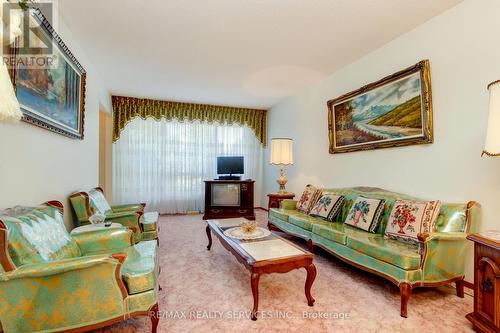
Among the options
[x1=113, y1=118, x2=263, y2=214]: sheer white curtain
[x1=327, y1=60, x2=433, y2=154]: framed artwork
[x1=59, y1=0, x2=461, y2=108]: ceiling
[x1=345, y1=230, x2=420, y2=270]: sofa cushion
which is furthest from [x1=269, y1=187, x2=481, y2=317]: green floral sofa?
[x1=113, y1=118, x2=263, y2=214]: sheer white curtain

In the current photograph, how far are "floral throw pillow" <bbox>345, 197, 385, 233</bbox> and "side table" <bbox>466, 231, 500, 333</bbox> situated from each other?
36.7 inches

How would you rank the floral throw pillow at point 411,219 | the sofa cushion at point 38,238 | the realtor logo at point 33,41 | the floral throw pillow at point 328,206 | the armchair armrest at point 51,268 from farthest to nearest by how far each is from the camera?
the floral throw pillow at point 328,206 → the floral throw pillow at point 411,219 → the realtor logo at point 33,41 → the sofa cushion at point 38,238 → the armchair armrest at point 51,268

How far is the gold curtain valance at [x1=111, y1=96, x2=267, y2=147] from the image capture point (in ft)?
16.5

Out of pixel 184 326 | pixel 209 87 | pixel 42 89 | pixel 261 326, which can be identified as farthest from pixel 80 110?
pixel 261 326

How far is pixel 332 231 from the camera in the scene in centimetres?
261

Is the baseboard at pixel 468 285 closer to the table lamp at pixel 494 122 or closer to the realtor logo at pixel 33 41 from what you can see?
the table lamp at pixel 494 122

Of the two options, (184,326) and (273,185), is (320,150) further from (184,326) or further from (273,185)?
(184,326)

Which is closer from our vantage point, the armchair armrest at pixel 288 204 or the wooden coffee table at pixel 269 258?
the wooden coffee table at pixel 269 258

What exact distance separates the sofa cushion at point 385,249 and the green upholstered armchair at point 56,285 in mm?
1746

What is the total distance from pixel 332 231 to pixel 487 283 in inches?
47.7

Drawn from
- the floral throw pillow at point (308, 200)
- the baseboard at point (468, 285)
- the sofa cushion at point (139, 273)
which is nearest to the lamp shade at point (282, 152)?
the floral throw pillow at point (308, 200)

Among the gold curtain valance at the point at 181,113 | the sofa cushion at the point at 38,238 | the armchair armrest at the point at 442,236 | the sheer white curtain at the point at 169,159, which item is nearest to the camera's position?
the sofa cushion at the point at 38,238

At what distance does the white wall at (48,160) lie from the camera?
1.67 meters

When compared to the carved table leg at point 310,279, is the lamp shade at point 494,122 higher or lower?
higher
